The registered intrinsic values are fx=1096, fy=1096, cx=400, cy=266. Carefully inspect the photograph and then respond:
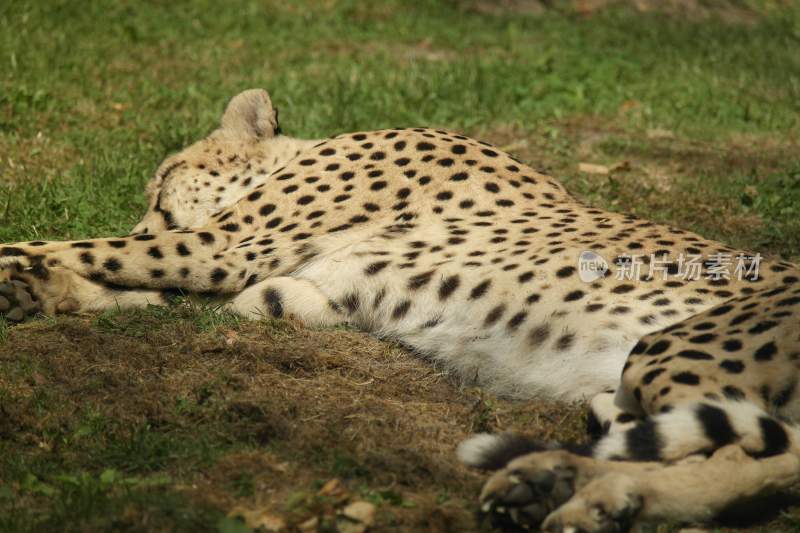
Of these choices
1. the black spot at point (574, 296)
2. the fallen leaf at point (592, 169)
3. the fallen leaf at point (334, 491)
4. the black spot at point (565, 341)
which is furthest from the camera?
the fallen leaf at point (592, 169)

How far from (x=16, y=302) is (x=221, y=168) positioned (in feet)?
3.78

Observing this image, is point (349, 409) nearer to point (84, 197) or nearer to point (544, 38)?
point (84, 197)

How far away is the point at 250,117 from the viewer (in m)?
4.72

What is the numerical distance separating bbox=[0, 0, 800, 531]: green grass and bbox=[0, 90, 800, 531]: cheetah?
0.19 metres

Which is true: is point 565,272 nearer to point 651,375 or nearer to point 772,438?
point 651,375

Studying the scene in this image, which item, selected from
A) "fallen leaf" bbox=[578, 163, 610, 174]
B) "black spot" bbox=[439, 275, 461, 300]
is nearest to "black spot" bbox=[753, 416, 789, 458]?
"black spot" bbox=[439, 275, 461, 300]

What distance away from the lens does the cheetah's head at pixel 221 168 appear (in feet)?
14.9

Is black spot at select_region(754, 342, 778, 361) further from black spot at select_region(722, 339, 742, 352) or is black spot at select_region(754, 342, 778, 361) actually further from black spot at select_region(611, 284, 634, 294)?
black spot at select_region(611, 284, 634, 294)

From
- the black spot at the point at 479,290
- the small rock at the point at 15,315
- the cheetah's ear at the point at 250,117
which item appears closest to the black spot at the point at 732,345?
the black spot at the point at 479,290

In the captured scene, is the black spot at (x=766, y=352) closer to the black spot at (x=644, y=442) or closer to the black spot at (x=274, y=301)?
the black spot at (x=644, y=442)

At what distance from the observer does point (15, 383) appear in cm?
318

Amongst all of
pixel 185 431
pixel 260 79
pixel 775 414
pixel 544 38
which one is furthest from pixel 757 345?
pixel 544 38

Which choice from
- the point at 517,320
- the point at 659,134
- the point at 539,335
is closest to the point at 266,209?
the point at 517,320

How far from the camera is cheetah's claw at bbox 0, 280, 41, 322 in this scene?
3.72 m
